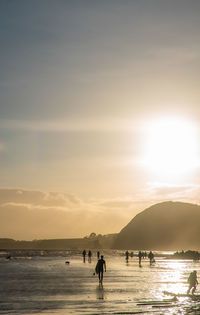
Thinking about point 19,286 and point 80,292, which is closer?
point 80,292

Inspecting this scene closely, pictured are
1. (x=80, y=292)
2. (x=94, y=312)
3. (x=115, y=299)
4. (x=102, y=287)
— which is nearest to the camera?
(x=94, y=312)

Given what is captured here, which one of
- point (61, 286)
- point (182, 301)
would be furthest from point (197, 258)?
point (182, 301)

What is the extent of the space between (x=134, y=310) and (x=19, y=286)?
48.7 ft

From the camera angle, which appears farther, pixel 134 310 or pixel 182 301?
pixel 182 301

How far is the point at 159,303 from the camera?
24531mm

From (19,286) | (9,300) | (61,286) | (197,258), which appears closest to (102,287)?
(61,286)

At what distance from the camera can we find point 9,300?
2627 centimetres

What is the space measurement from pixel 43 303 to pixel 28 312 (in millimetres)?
3175

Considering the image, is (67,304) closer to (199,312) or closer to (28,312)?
(28,312)

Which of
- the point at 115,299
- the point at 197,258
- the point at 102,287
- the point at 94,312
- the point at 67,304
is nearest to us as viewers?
the point at 94,312

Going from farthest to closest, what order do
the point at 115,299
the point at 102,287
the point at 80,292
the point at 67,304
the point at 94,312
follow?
the point at 102,287 → the point at 80,292 → the point at 115,299 → the point at 67,304 → the point at 94,312

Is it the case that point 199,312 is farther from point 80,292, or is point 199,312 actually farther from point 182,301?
point 80,292

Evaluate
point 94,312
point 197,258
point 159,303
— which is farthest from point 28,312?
point 197,258

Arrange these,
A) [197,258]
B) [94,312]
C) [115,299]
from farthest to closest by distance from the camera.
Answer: [197,258] < [115,299] < [94,312]
